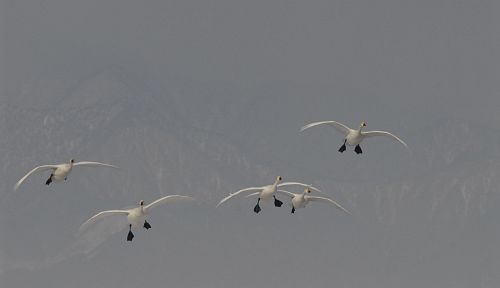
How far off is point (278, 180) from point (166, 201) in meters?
13.2

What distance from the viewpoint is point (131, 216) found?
196 m

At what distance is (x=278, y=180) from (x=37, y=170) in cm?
2889

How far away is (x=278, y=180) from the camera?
19512cm

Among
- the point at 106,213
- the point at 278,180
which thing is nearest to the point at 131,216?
the point at 106,213

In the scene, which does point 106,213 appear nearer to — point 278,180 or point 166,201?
point 166,201

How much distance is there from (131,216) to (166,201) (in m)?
5.03

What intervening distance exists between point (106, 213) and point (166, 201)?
8.57 meters

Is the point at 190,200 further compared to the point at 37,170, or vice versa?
the point at 37,170

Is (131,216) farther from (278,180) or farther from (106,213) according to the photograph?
(278,180)

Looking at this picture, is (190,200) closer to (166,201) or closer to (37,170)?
(166,201)

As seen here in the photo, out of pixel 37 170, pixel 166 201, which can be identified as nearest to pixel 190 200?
pixel 166 201

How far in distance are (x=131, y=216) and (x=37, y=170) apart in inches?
512

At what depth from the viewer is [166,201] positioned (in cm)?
19438

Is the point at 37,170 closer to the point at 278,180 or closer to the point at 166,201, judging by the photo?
the point at 166,201
